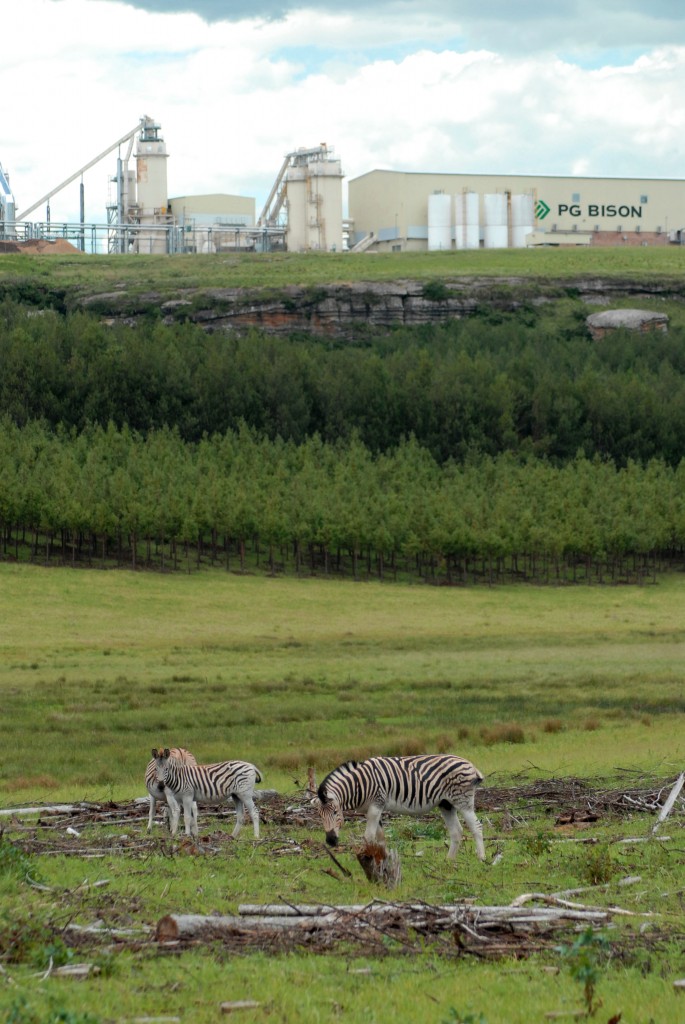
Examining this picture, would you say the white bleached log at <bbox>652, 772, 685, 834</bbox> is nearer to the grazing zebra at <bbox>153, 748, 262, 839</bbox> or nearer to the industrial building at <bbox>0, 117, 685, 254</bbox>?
the grazing zebra at <bbox>153, 748, 262, 839</bbox>

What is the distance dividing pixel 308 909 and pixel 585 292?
16595 cm

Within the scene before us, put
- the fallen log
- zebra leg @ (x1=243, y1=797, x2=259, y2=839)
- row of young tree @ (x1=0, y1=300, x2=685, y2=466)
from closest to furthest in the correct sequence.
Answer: the fallen log < zebra leg @ (x1=243, y1=797, x2=259, y2=839) < row of young tree @ (x1=0, y1=300, x2=685, y2=466)

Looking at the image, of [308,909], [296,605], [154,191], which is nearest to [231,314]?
[154,191]

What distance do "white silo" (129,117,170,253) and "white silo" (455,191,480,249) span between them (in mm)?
41539

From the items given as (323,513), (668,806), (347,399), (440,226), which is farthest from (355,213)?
(668,806)

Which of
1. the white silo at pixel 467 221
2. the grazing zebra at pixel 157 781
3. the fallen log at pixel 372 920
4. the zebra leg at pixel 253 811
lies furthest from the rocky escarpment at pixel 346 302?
the fallen log at pixel 372 920

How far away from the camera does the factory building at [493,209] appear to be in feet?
602

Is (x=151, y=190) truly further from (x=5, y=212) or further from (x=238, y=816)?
(x=238, y=816)

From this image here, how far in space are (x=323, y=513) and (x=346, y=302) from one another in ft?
241

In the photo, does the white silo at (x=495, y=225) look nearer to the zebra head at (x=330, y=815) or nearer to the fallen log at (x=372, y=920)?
the zebra head at (x=330, y=815)

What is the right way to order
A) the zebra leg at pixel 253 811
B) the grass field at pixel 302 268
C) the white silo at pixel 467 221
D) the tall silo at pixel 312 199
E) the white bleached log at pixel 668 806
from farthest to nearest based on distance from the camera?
the white silo at pixel 467 221 → the tall silo at pixel 312 199 → the grass field at pixel 302 268 → the white bleached log at pixel 668 806 → the zebra leg at pixel 253 811

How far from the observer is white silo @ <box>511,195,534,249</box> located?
18838 cm

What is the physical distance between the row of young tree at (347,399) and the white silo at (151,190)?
48.2m

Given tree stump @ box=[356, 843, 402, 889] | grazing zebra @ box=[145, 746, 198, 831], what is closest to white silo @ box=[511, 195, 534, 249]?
grazing zebra @ box=[145, 746, 198, 831]
